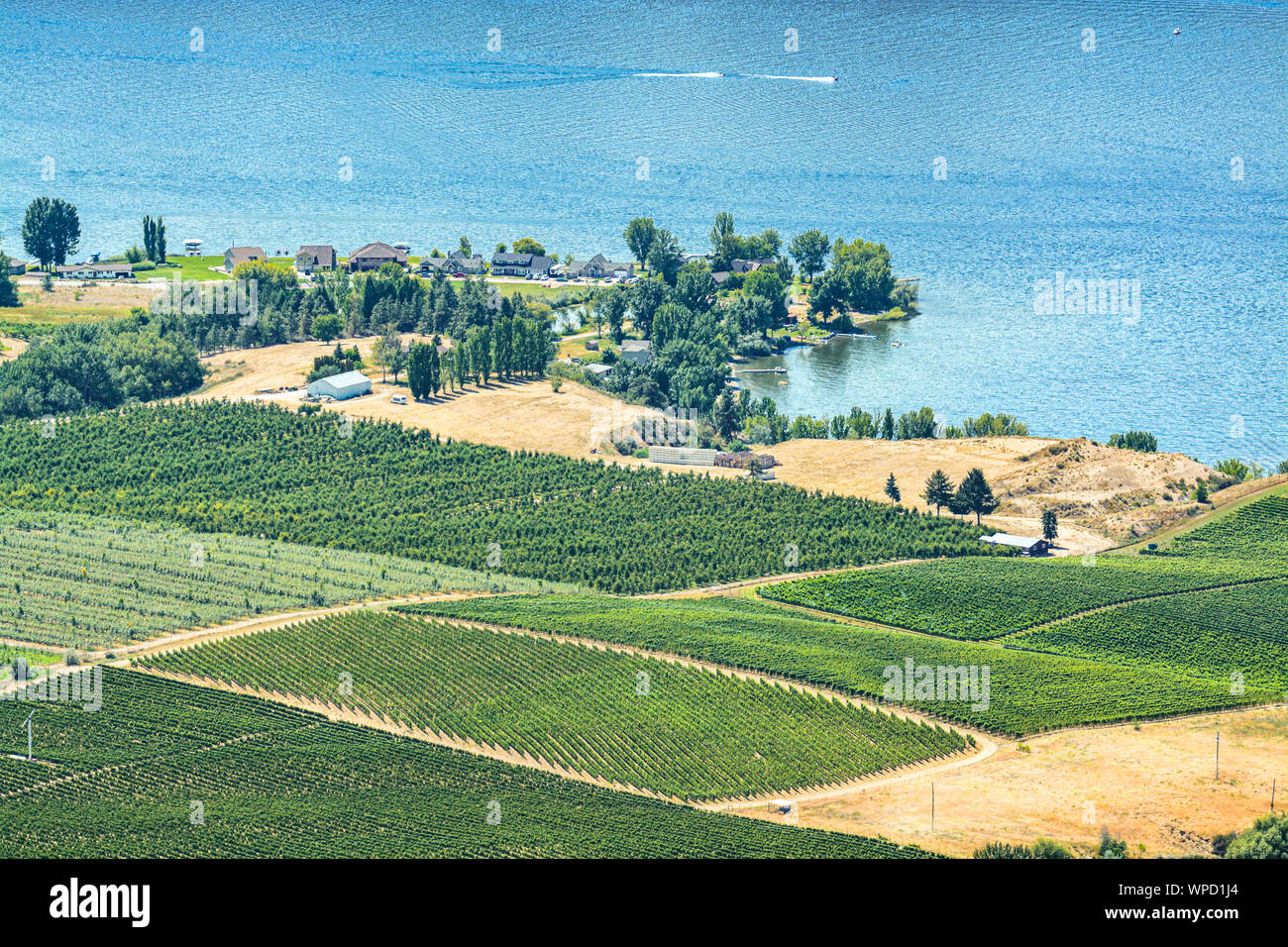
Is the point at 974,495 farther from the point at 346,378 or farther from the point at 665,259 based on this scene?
the point at 665,259

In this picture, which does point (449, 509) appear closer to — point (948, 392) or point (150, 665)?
point (150, 665)

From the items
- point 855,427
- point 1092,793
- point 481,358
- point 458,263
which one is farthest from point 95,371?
point 1092,793

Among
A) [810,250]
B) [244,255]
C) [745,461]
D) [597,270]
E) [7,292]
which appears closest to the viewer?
[745,461]

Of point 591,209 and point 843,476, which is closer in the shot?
point 843,476

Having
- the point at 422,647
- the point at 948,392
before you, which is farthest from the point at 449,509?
the point at 948,392

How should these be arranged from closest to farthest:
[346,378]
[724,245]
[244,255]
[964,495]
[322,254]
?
[964,495] → [346,378] → [244,255] → [322,254] → [724,245]

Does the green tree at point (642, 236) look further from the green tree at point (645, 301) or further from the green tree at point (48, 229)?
the green tree at point (48, 229)

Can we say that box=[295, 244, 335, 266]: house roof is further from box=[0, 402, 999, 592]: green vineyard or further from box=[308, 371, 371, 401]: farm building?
box=[0, 402, 999, 592]: green vineyard
